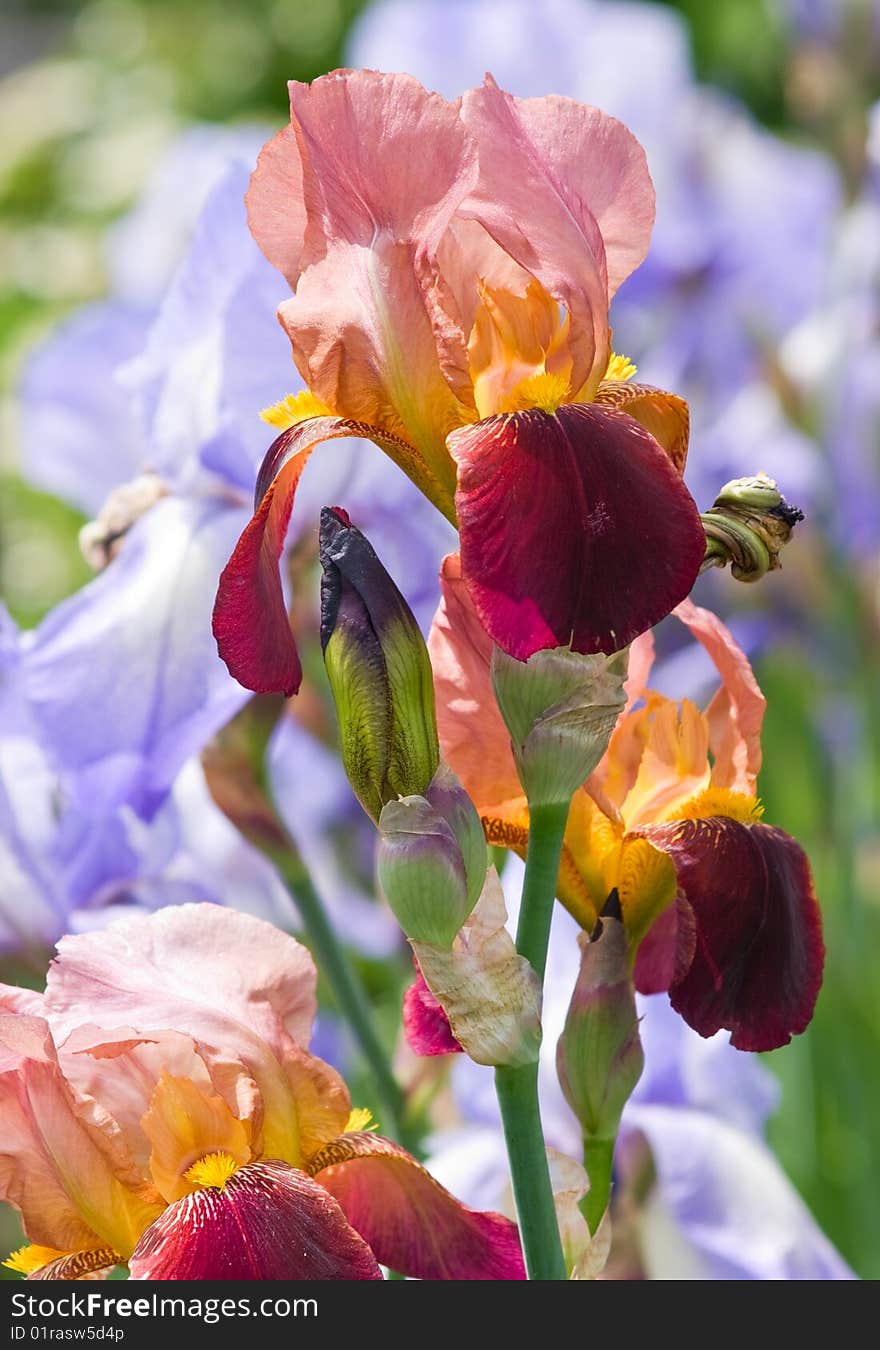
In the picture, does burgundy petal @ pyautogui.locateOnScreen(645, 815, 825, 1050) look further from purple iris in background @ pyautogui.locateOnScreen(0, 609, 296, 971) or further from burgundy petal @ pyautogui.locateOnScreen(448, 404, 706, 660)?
purple iris in background @ pyautogui.locateOnScreen(0, 609, 296, 971)

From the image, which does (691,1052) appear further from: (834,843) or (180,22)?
(180,22)

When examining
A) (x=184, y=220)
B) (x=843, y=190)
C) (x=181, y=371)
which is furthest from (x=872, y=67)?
(x=181, y=371)

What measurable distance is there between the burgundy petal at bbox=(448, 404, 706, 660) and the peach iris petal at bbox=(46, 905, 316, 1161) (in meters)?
0.16

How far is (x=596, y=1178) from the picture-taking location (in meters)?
0.51

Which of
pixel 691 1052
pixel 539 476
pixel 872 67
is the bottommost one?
pixel 691 1052

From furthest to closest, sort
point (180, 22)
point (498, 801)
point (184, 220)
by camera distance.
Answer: point (180, 22), point (184, 220), point (498, 801)

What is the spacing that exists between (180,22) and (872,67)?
3759mm

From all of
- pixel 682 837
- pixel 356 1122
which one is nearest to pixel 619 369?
pixel 682 837

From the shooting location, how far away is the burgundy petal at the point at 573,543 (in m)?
0.40

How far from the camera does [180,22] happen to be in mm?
4906

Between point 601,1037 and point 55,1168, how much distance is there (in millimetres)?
165

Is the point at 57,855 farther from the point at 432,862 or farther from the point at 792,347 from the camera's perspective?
the point at 792,347

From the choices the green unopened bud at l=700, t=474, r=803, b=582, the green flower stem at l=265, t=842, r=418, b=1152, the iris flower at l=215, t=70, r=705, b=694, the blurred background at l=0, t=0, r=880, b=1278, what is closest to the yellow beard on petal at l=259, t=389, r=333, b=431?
the iris flower at l=215, t=70, r=705, b=694

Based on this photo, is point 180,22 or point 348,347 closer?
point 348,347
